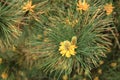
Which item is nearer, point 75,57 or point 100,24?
point 75,57

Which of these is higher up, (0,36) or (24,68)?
(0,36)

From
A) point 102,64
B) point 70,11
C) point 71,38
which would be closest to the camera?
point 71,38

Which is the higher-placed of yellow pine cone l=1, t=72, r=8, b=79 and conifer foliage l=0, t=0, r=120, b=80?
conifer foliage l=0, t=0, r=120, b=80

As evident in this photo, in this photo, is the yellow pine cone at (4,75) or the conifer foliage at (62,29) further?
the yellow pine cone at (4,75)

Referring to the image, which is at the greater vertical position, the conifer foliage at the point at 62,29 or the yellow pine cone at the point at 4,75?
the conifer foliage at the point at 62,29

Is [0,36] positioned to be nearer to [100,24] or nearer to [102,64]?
[100,24]

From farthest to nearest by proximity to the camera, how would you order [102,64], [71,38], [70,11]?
1. [102,64]
2. [70,11]
3. [71,38]

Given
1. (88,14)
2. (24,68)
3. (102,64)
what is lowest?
(102,64)

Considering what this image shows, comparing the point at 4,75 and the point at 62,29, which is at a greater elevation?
the point at 62,29

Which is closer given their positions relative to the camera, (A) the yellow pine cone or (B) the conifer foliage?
(B) the conifer foliage

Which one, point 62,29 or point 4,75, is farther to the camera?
point 4,75

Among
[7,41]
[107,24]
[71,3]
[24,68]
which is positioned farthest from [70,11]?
[24,68]
